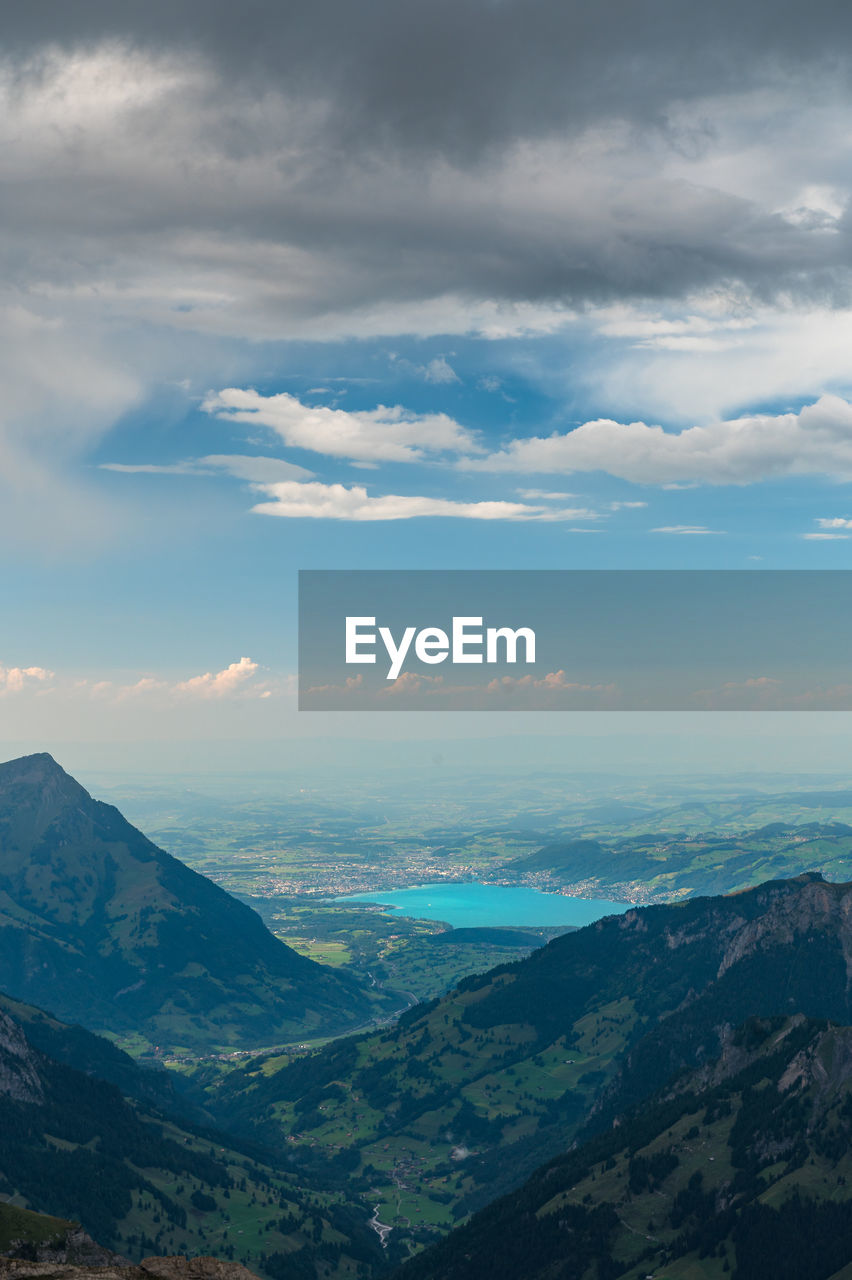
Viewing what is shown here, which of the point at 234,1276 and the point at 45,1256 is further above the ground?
the point at 234,1276

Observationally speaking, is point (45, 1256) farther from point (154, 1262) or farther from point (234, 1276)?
point (234, 1276)

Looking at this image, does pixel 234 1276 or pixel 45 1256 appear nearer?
pixel 234 1276

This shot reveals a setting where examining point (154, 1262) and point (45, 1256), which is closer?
point (154, 1262)

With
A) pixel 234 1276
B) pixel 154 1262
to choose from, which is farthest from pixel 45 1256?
pixel 234 1276

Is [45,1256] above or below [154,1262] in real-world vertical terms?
below
